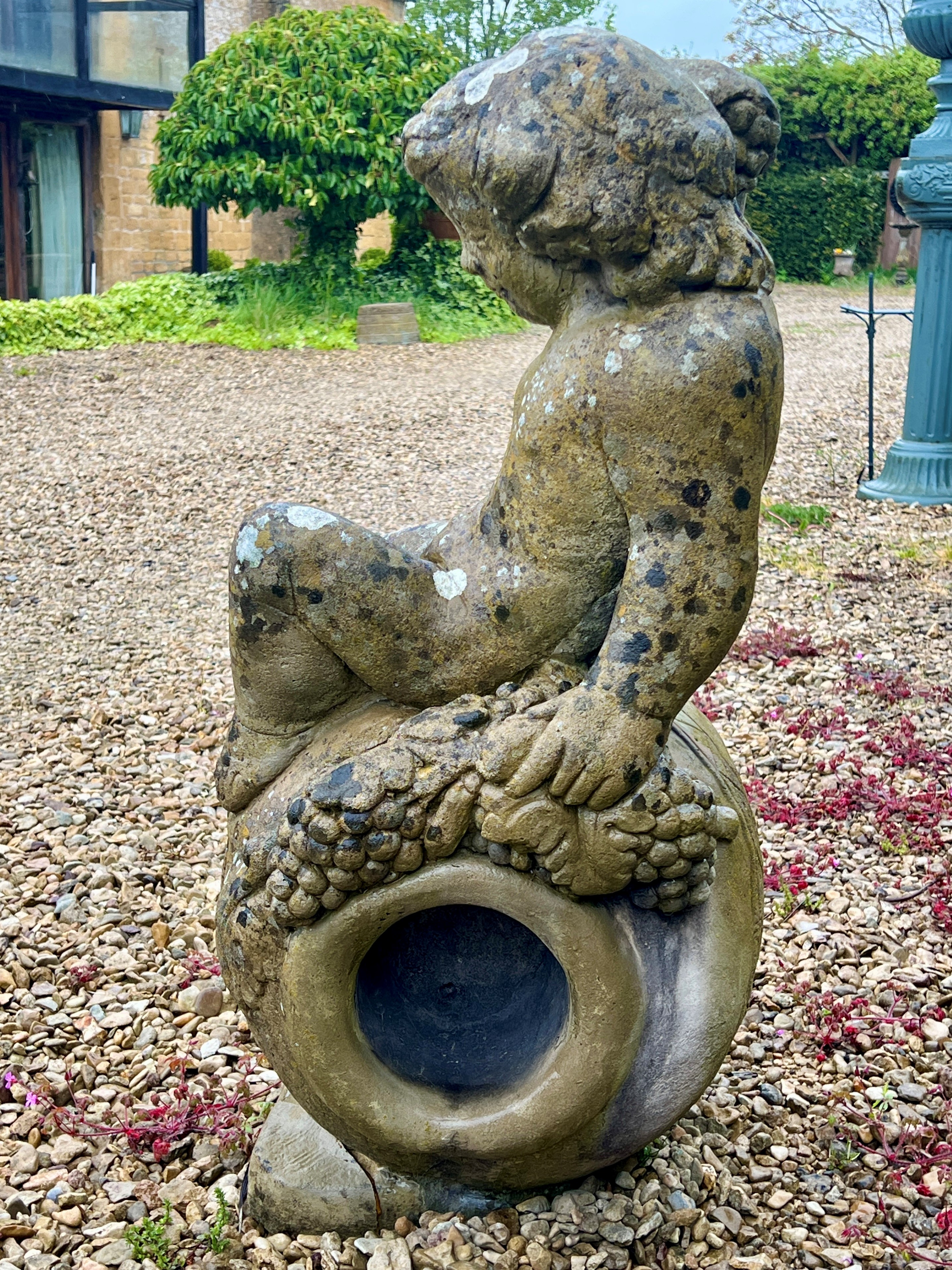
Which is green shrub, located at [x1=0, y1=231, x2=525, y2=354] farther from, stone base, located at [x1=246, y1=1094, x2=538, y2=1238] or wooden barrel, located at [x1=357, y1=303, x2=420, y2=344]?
stone base, located at [x1=246, y1=1094, x2=538, y2=1238]

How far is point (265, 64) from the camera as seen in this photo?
498 inches

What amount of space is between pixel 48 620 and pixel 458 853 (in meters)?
5.00

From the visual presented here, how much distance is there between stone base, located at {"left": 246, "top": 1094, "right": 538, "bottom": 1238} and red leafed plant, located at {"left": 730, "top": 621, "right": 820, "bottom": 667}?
3.57 m

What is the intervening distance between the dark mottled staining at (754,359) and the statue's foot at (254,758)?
3.27ft

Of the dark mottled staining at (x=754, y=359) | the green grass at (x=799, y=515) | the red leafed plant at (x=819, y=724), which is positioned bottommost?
the red leafed plant at (x=819, y=724)

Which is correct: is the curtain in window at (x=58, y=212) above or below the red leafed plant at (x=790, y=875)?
above

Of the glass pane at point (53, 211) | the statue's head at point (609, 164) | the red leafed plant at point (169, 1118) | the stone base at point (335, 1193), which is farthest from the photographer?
the glass pane at point (53, 211)

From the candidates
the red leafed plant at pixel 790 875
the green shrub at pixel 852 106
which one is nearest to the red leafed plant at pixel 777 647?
the red leafed plant at pixel 790 875

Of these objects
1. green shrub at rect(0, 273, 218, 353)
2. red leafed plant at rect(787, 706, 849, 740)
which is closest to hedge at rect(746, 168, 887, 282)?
green shrub at rect(0, 273, 218, 353)

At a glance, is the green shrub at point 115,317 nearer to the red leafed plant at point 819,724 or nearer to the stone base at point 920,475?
the stone base at point 920,475

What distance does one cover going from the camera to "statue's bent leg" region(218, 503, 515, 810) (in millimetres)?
2146

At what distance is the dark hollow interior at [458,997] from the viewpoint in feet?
7.51

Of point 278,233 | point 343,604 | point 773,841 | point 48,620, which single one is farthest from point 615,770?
point 278,233

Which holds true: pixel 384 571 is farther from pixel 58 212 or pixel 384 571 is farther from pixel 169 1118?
pixel 58 212
